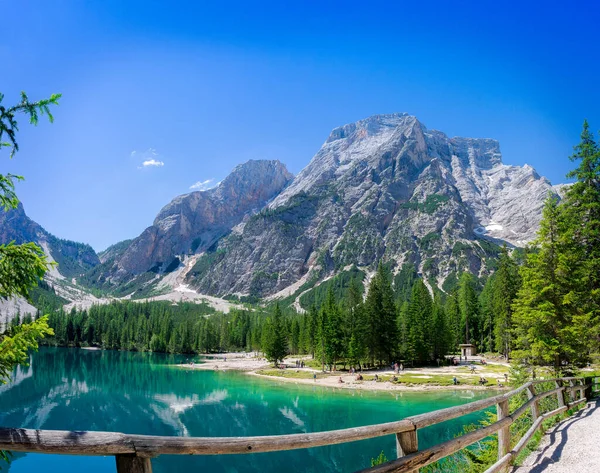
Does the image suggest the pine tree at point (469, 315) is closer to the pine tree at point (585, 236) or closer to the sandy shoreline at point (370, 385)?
the sandy shoreline at point (370, 385)

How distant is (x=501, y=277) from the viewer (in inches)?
2638

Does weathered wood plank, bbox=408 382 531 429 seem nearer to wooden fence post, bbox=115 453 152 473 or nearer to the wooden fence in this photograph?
the wooden fence

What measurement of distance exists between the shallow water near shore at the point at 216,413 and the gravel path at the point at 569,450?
16481mm

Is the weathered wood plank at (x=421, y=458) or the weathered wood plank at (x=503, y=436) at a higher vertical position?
the weathered wood plank at (x=421, y=458)

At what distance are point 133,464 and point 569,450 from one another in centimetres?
1051

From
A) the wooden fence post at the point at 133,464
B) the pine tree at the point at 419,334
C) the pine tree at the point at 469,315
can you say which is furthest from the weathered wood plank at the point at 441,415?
the pine tree at the point at 469,315

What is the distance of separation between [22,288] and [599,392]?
24.0 meters

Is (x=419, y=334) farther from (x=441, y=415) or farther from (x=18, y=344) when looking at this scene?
(x=18, y=344)

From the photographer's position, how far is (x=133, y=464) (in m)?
3.00

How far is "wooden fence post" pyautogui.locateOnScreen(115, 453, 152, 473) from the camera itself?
9.77ft

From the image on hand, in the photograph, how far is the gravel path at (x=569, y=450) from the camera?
805 cm

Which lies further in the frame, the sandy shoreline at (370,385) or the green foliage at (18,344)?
the sandy shoreline at (370,385)

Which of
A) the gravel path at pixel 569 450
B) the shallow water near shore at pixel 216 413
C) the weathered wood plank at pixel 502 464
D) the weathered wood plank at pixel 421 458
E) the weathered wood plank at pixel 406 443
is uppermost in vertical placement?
the weathered wood plank at pixel 406 443

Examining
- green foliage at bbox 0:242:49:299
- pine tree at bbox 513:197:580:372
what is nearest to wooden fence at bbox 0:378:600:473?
green foliage at bbox 0:242:49:299
